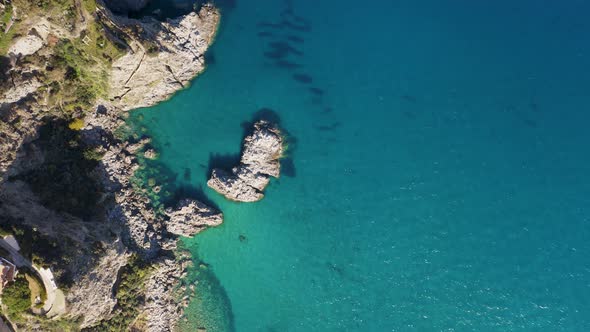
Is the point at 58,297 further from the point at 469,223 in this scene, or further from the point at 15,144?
the point at 469,223

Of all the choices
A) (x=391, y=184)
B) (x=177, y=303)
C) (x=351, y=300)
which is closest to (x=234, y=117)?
(x=391, y=184)

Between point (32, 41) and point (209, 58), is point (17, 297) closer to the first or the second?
point (32, 41)

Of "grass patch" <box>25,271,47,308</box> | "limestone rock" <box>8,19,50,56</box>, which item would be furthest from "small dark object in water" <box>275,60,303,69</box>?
"grass patch" <box>25,271,47,308</box>

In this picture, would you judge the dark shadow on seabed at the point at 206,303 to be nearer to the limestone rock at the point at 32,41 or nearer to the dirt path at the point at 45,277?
the dirt path at the point at 45,277

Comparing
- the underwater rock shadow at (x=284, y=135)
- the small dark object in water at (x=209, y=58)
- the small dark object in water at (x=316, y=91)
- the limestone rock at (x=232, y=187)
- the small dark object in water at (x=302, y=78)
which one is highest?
the small dark object in water at (x=209, y=58)

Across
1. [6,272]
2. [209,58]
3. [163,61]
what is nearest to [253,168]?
[209,58]

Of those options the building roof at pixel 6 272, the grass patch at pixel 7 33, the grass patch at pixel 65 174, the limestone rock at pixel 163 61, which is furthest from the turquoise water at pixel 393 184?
the grass patch at pixel 7 33

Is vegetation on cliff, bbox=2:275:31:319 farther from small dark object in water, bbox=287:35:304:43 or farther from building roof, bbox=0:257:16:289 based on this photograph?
small dark object in water, bbox=287:35:304:43
